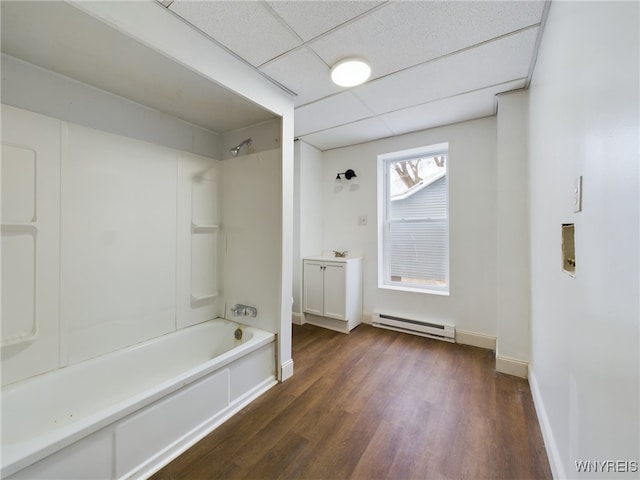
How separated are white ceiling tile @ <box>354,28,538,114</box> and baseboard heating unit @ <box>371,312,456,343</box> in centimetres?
227

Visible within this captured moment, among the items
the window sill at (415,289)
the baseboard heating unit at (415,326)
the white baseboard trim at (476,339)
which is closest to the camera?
the white baseboard trim at (476,339)

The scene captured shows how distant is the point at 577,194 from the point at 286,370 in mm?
2066

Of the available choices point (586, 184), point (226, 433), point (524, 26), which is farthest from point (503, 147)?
point (226, 433)

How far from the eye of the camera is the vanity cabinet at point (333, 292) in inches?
119

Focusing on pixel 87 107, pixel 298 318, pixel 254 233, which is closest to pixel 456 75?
pixel 254 233

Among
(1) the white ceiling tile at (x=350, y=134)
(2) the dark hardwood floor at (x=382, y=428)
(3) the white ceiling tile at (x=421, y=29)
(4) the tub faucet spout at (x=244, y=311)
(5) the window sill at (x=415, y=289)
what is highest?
(1) the white ceiling tile at (x=350, y=134)

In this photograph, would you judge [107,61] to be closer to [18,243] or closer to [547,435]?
[18,243]

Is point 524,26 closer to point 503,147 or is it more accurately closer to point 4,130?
point 503,147

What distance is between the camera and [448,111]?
2.50 meters

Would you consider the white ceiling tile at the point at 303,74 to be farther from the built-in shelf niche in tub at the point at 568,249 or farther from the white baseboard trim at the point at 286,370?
the white baseboard trim at the point at 286,370

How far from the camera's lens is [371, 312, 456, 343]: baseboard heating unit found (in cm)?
278

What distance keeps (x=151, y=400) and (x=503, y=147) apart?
301 cm

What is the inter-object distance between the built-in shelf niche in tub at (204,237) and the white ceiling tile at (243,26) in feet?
3.69

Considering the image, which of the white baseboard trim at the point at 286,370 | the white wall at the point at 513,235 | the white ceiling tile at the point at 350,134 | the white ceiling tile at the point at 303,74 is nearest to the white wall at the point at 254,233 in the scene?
the white baseboard trim at the point at 286,370
